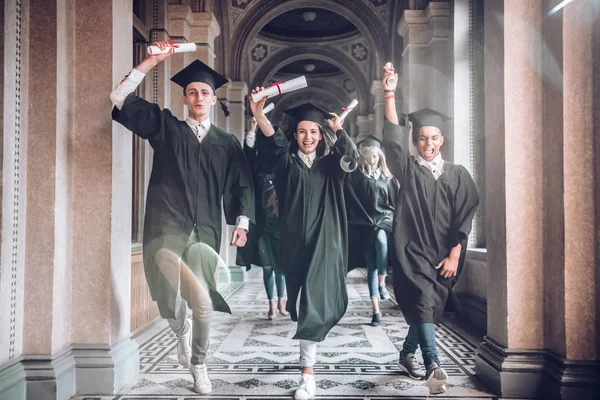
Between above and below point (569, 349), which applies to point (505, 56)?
above

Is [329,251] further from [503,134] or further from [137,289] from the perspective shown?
[137,289]

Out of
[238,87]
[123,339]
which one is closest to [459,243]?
[123,339]

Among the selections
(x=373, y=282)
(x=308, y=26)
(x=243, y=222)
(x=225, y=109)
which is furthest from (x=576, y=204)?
(x=308, y=26)

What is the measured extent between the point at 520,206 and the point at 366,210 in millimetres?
2680

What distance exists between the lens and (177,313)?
371cm

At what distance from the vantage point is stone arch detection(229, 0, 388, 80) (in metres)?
10.8

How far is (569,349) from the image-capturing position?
3.15 meters

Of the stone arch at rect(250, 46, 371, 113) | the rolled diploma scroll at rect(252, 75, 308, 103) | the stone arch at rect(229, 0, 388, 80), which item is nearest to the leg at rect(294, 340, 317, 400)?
the rolled diploma scroll at rect(252, 75, 308, 103)

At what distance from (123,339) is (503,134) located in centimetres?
288

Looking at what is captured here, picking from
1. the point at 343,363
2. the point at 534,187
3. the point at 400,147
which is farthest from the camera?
the point at 343,363

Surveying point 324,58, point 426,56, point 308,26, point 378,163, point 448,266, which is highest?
point 308,26

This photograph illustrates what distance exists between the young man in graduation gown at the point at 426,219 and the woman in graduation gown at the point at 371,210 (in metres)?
2.19

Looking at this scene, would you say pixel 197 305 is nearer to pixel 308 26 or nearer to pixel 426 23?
pixel 426 23

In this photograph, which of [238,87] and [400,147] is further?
[238,87]
